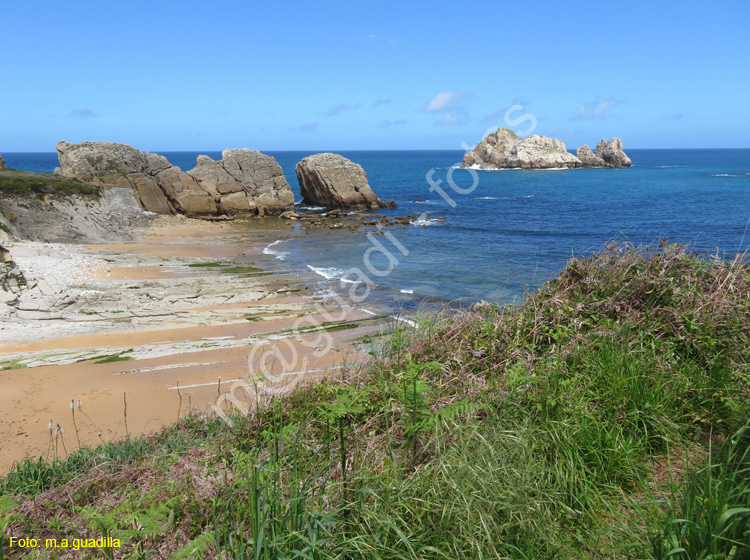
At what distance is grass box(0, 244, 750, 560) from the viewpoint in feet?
9.28

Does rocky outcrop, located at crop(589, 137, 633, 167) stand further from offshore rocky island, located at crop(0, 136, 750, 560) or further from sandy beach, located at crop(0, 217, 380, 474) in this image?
offshore rocky island, located at crop(0, 136, 750, 560)

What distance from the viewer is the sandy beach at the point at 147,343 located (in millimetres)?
9016

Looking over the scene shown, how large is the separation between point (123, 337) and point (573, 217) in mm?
38791

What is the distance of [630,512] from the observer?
10.5 ft

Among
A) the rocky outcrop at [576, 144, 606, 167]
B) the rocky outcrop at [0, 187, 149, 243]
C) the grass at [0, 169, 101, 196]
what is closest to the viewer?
the rocky outcrop at [0, 187, 149, 243]

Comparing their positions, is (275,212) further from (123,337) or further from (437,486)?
(437,486)

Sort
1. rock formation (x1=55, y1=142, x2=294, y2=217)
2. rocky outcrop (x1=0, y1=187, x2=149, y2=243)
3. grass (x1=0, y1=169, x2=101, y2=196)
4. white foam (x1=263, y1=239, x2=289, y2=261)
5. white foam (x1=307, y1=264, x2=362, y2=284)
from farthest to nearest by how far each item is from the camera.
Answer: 1. rock formation (x1=55, y1=142, x2=294, y2=217)
2. white foam (x1=263, y1=239, x2=289, y2=261)
3. grass (x1=0, y1=169, x2=101, y2=196)
4. rocky outcrop (x1=0, y1=187, x2=149, y2=243)
5. white foam (x1=307, y1=264, x2=362, y2=284)

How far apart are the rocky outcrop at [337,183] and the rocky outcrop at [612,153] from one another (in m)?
90.6

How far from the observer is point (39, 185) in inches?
1027

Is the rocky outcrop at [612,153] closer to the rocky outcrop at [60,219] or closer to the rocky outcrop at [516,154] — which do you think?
the rocky outcrop at [516,154]

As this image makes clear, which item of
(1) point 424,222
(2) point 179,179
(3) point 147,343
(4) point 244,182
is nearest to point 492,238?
(1) point 424,222

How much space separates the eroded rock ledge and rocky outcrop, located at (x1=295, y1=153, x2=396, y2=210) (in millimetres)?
71213

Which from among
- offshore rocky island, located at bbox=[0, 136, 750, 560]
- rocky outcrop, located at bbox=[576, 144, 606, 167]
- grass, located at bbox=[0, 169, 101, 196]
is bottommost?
offshore rocky island, located at bbox=[0, 136, 750, 560]

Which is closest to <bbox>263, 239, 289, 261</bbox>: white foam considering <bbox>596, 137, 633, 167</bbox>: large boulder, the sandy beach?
the sandy beach
